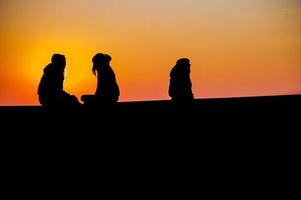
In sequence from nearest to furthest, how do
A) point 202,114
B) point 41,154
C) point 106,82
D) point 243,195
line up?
point 243,195, point 41,154, point 202,114, point 106,82

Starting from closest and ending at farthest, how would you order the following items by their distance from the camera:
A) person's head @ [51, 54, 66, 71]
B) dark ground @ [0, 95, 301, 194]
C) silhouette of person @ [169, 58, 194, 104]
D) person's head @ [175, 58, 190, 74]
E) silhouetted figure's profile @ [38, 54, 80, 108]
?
dark ground @ [0, 95, 301, 194]
silhouetted figure's profile @ [38, 54, 80, 108]
person's head @ [51, 54, 66, 71]
silhouette of person @ [169, 58, 194, 104]
person's head @ [175, 58, 190, 74]

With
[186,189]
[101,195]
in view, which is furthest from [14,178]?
[186,189]

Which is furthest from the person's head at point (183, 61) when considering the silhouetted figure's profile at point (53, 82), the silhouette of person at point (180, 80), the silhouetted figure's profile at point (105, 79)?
the silhouetted figure's profile at point (53, 82)

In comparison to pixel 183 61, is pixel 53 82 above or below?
below

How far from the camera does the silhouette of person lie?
30.8 feet

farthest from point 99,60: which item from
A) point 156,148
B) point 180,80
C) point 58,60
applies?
point 156,148

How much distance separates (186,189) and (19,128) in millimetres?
3248

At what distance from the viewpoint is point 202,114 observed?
8039mm

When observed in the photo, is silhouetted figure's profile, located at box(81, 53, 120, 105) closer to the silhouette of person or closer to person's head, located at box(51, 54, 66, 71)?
person's head, located at box(51, 54, 66, 71)

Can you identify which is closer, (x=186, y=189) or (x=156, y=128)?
(x=186, y=189)

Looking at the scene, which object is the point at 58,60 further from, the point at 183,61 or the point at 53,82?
the point at 183,61

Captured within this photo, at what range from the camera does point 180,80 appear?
9602 mm

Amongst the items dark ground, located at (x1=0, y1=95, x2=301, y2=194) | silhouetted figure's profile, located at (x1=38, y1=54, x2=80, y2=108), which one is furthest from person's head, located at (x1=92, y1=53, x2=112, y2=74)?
dark ground, located at (x1=0, y1=95, x2=301, y2=194)

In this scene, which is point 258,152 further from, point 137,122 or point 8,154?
point 8,154
